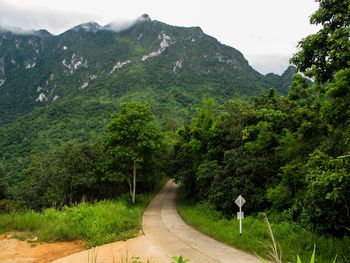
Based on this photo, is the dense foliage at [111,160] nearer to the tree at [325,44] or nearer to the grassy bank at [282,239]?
the grassy bank at [282,239]

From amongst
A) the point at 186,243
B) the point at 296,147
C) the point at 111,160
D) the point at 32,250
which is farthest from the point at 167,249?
the point at 111,160

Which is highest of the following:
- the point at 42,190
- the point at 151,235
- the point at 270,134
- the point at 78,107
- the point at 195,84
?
the point at 195,84

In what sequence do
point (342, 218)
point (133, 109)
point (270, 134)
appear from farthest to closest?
→ 1. point (133, 109)
2. point (270, 134)
3. point (342, 218)

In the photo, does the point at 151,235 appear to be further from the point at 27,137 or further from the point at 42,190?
the point at 27,137

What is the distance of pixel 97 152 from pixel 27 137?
8353cm

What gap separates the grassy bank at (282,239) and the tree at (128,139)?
9004 mm

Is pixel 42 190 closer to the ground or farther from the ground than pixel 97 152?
closer to the ground

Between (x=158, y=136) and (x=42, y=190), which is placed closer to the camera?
(x=158, y=136)

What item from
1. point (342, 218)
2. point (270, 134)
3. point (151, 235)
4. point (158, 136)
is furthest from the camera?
point (158, 136)

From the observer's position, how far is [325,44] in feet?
19.9

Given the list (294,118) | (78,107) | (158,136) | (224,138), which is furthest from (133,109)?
(78,107)

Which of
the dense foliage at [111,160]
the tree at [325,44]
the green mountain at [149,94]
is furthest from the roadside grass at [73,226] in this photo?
the green mountain at [149,94]

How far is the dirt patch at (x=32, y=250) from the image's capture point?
688cm

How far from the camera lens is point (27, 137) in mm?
88000
